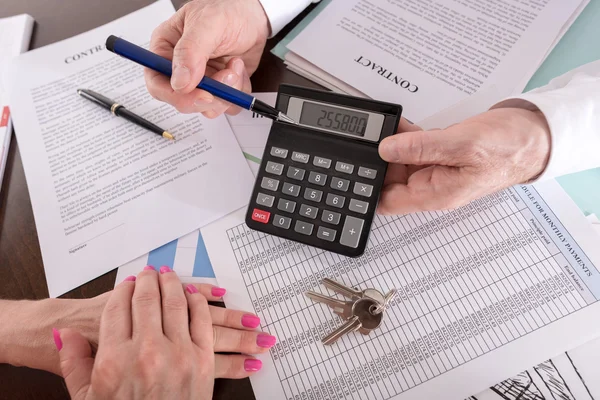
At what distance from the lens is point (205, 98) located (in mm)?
572

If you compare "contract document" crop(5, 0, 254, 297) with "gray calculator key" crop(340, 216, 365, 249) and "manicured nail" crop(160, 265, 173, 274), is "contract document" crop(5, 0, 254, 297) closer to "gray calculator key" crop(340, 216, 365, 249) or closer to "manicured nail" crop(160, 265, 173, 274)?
"manicured nail" crop(160, 265, 173, 274)

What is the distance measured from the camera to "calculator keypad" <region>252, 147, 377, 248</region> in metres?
0.52

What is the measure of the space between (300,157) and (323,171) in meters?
0.04

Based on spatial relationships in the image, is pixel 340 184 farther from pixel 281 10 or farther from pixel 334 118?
pixel 281 10

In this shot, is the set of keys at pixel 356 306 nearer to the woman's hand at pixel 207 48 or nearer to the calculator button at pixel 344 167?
the calculator button at pixel 344 167

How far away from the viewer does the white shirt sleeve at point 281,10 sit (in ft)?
2.14

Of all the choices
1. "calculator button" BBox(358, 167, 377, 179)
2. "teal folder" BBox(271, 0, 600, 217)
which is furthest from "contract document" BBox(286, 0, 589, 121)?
"calculator button" BBox(358, 167, 377, 179)

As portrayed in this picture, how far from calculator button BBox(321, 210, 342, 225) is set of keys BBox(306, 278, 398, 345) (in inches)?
2.9

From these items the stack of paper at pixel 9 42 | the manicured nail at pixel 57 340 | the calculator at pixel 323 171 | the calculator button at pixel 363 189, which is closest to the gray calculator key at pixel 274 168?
the calculator at pixel 323 171

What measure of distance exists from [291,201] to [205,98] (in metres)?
0.19

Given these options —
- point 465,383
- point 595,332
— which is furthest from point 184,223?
point 595,332

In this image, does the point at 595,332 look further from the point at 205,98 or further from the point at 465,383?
the point at 205,98

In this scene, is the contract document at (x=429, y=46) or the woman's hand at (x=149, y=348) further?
the contract document at (x=429, y=46)

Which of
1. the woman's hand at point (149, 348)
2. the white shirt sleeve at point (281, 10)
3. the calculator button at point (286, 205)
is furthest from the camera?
the white shirt sleeve at point (281, 10)
